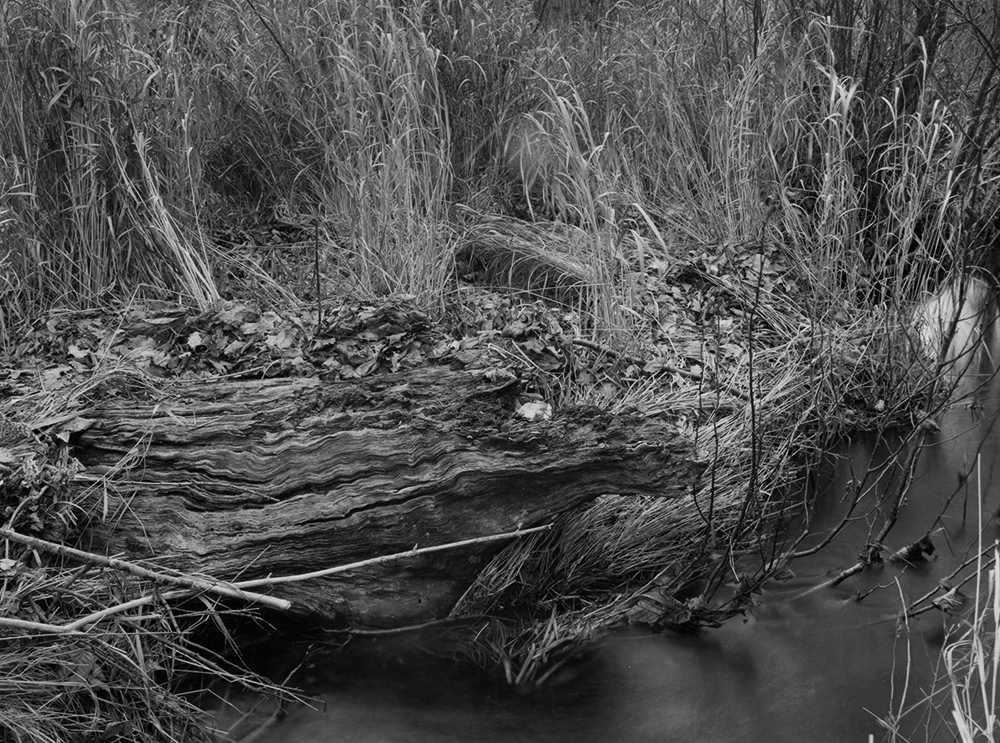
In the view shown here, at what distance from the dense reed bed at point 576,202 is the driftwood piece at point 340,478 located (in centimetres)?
29

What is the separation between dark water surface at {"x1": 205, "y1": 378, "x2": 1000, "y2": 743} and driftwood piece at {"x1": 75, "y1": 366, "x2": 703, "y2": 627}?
1.26 ft

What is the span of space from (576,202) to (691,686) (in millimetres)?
3068

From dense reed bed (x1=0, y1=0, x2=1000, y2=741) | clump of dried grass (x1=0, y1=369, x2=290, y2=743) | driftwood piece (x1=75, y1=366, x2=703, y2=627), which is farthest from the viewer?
dense reed bed (x1=0, y1=0, x2=1000, y2=741)

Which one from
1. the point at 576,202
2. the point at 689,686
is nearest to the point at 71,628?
the point at 689,686

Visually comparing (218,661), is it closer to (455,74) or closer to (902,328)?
(902,328)

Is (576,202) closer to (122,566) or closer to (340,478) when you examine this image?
(340,478)

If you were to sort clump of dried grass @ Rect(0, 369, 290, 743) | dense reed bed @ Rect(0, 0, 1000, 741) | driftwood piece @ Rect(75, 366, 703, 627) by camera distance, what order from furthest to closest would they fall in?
dense reed bed @ Rect(0, 0, 1000, 741), driftwood piece @ Rect(75, 366, 703, 627), clump of dried grass @ Rect(0, 369, 290, 743)

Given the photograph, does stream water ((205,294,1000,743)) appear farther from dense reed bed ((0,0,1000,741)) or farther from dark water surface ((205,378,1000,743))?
dense reed bed ((0,0,1000,741))

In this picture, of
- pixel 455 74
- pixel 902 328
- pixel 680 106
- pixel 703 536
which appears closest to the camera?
pixel 703 536

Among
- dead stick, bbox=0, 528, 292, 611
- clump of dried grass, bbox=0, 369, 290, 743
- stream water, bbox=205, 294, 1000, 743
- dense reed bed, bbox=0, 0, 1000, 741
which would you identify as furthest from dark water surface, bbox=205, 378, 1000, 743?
dead stick, bbox=0, 528, 292, 611

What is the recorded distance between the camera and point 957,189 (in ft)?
17.1

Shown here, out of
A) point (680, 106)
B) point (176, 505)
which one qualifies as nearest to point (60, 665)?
point (176, 505)

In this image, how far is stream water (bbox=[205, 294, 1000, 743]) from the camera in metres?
3.13

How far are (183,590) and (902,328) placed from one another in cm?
351
